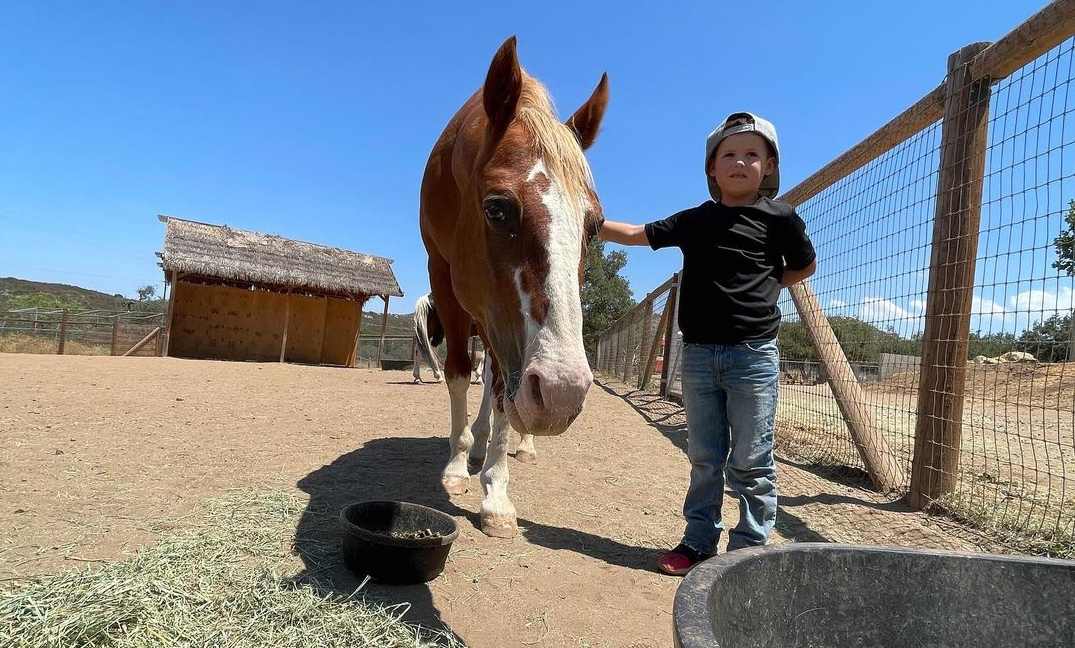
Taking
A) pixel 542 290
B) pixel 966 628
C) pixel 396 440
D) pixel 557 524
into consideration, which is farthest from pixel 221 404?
pixel 966 628

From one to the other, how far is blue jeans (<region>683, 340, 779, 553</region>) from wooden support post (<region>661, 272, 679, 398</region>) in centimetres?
614

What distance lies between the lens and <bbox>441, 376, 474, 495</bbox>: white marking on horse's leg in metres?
3.16

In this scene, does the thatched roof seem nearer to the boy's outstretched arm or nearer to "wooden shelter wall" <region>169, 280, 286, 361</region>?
"wooden shelter wall" <region>169, 280, 286, 361</region>

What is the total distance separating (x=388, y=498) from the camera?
2949mm

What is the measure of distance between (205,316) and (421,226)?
15.9 m

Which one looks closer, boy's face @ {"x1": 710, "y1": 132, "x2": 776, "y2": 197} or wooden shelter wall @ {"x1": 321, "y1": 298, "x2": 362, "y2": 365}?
boy's face @ {"x1": 710, "y1": 132, "x2": 776, "y2": 197}

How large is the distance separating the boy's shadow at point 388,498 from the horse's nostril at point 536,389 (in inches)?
32.1

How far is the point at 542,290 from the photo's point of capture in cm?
166

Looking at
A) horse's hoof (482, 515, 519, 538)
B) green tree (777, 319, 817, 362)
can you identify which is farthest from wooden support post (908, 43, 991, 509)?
green tree (777, 319, 817, 362)

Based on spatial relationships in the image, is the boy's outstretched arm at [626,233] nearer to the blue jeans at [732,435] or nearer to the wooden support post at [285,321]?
the blue jeans at [732,435]

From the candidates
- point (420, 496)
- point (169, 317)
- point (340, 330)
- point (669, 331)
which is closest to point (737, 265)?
point (420, 496)

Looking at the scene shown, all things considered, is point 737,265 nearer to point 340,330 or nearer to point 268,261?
point 268,261

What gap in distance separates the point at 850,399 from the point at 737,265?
2.13m

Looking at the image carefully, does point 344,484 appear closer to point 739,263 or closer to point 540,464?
point 540,464
